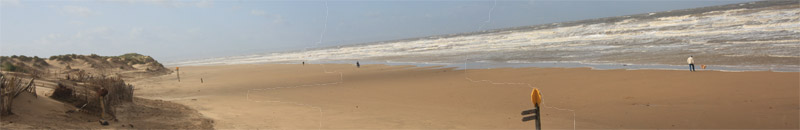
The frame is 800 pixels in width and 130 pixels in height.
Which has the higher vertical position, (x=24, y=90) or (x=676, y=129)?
(x=24, y=90)

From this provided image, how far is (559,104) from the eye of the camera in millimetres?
10930

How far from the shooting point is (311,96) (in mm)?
15109

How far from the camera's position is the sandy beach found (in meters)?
8.58

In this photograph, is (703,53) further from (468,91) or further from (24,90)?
(24,90)

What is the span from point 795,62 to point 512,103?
1052 centimetres

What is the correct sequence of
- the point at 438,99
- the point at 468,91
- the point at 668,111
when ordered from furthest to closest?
the point at 468,91 < the point at 438,99 < the point at 668,111

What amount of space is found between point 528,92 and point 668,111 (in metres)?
4.10

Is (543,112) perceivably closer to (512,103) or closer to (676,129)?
(512,103)

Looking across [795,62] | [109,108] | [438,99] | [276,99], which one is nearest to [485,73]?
[438,99]

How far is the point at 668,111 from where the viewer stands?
9070 millimetres

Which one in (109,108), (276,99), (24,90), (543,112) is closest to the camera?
(24,90)

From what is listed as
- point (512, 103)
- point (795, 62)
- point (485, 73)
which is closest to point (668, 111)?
point (512, 103)

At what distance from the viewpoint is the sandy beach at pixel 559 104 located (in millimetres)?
8578

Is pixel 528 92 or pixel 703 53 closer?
pixel 528 92
